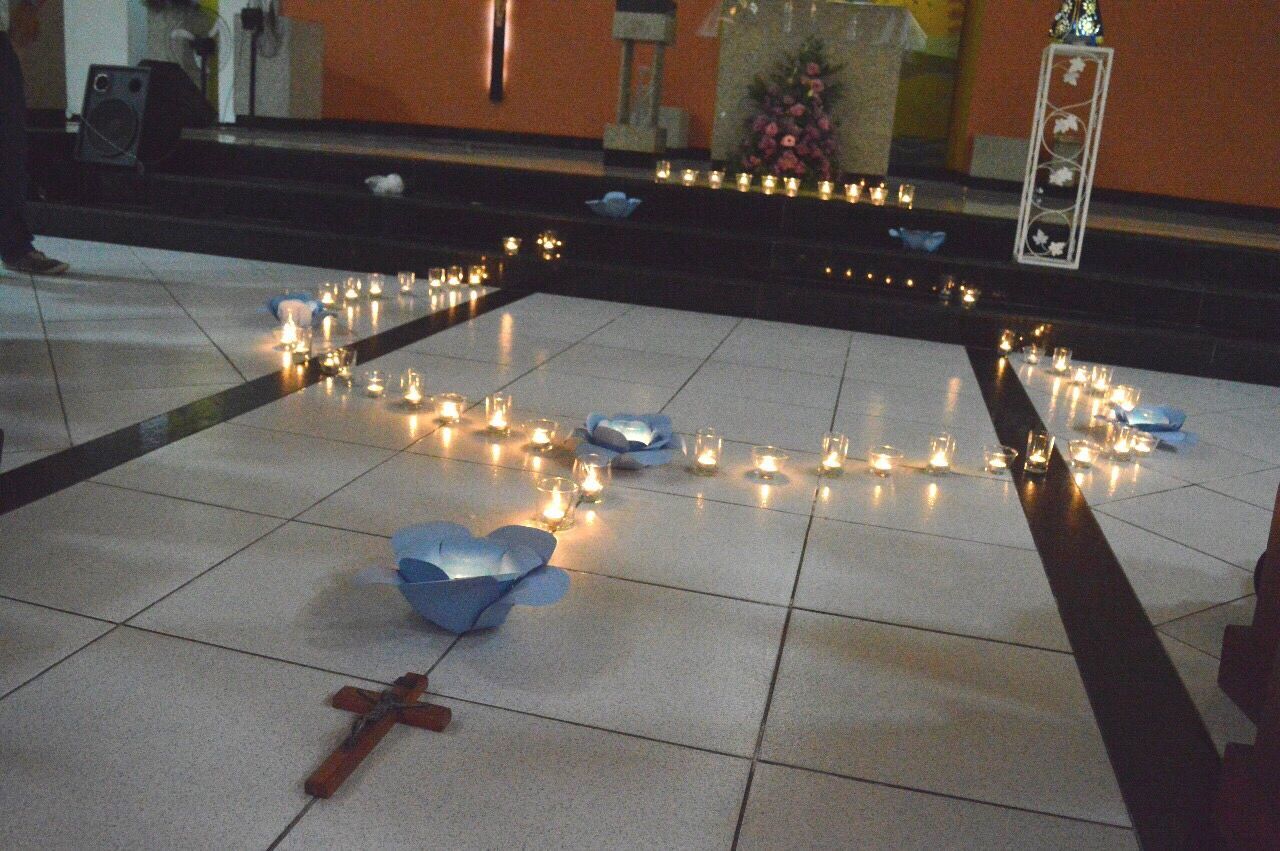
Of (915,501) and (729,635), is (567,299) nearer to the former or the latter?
(915,501)

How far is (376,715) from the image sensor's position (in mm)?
1619

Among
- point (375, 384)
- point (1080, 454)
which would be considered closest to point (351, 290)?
point (375, 384)

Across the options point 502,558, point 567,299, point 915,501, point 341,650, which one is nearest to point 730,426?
point 915,501

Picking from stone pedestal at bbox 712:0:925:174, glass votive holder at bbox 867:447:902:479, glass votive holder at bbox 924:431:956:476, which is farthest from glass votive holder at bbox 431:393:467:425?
stone pedestal at bbox 712:0:925:174

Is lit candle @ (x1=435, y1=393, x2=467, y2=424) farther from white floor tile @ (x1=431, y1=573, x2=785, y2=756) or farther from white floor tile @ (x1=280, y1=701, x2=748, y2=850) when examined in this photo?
white floor tile @ (x1=280, y1=701, x2=748, y2=850)

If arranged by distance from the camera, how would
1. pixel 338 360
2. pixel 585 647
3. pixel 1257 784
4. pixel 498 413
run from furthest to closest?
pixel 338 360, pixel 498 413, pixel 585 647, pixel 1257 784

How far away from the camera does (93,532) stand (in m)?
2.25

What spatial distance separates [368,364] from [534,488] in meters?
1.30

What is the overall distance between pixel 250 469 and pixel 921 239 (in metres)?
3.93

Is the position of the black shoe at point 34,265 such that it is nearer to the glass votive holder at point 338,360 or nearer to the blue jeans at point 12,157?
the blue jeans at point 12,157

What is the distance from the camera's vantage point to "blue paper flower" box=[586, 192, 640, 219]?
6023 millimetres

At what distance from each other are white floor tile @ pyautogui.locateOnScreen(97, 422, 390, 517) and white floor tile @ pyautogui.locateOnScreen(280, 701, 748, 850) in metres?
0.98

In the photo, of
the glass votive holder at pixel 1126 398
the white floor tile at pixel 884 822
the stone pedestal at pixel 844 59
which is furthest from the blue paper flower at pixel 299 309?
the stone pedestal at pixel 844 59

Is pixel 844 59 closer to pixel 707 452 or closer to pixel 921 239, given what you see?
pixel 921 239
